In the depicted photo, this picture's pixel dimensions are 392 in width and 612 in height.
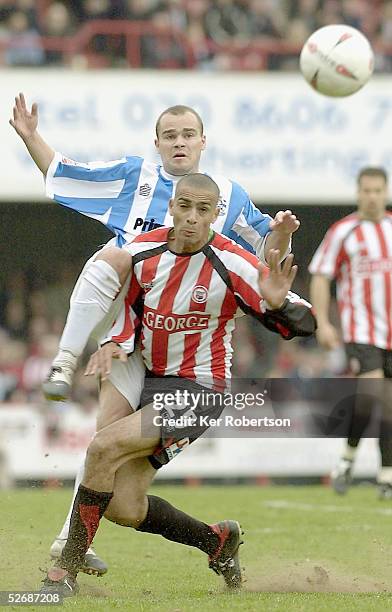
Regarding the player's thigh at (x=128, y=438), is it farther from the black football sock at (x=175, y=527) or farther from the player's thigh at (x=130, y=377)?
the black football sock at (x=175, y=527)

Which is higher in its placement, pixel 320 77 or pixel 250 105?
pixel 250 105

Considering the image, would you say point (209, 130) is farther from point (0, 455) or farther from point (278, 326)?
point (278, 326)

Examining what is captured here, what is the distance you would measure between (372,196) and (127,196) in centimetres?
464

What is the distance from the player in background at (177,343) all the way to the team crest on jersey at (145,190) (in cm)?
49

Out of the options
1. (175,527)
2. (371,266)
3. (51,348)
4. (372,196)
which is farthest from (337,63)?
(51,348)

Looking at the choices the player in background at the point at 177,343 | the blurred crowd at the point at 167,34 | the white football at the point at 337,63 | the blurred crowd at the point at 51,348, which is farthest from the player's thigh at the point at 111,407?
the blurred crowd at the point at 167,34

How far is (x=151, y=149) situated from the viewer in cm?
1570

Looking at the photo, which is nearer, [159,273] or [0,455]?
[159,273]

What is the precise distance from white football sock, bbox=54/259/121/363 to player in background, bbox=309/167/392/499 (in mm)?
4975

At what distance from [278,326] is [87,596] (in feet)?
4.70

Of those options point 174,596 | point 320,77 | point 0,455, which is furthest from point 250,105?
point 174,596

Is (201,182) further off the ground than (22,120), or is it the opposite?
(22,120)

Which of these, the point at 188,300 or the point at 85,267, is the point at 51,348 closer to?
the point at 85,267

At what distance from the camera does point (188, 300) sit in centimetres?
563
